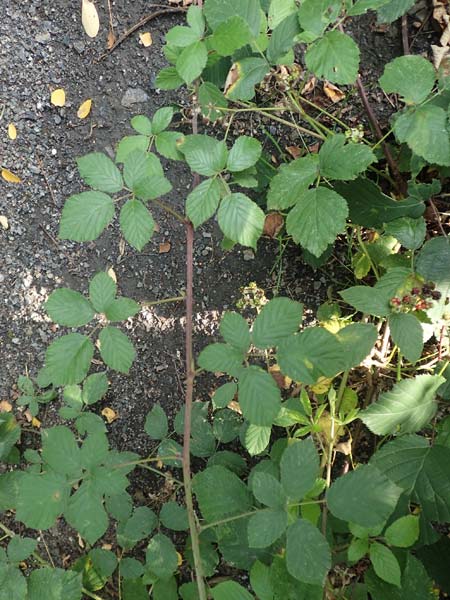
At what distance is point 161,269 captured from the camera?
88.4 inches

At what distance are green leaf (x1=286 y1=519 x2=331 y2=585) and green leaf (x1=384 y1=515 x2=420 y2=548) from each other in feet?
0.97

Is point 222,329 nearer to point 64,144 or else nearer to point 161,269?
point 161,269

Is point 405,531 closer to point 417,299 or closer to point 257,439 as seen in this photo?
point 257,439

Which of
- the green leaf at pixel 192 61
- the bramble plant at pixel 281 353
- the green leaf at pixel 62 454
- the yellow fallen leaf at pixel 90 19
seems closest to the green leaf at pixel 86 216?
the bramble plant at pixel 281 353

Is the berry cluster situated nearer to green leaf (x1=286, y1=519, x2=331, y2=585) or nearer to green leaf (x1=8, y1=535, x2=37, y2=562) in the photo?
green leaf (x1=286, y1=519, x2=331, y2=585)

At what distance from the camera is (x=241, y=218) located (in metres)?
1.46

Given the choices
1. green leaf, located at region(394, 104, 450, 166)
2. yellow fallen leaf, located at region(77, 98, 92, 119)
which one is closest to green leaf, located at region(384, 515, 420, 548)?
green leaf, located at region(394, 104, 450, 166)

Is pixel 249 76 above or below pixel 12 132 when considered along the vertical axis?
above

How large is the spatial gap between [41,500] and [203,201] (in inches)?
33.6

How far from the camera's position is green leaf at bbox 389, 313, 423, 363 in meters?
1.53

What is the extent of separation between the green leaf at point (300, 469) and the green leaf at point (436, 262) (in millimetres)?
636

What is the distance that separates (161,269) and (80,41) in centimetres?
103

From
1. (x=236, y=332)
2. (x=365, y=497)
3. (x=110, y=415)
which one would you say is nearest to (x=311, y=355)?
(x=236, y=332)

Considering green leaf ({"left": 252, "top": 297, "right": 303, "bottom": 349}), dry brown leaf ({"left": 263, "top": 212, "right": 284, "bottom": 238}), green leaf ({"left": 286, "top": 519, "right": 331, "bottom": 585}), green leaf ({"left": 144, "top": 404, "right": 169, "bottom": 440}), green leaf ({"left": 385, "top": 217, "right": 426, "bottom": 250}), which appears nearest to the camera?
green leaf ({"left": 286, "top": 519, "right": 331, "bottom": 585})
